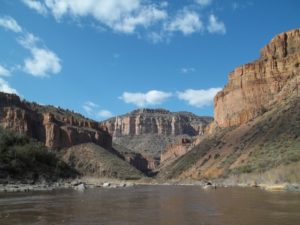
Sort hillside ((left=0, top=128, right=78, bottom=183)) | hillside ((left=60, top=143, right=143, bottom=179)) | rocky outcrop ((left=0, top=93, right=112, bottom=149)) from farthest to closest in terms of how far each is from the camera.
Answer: rocky outcrop ((left=0, top=93, right=112, bottom=149))
hillside ((left=60, top=143, right=143, bottom=179))
hillside ((left=0, top=128, right=78, bottom=183))

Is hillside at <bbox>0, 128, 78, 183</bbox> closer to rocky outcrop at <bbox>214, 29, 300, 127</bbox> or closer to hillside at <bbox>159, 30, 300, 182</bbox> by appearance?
hillside at <bbox>159, 30, 300, 182</bbox>

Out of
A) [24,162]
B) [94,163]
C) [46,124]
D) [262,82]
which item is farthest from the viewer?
[46,124]

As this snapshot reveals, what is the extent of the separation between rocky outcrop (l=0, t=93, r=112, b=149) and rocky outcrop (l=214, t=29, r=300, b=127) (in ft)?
160

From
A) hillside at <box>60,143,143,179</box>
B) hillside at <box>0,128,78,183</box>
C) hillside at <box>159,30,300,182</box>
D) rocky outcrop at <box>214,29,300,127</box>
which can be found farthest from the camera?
rocky outcrop at <box>214,29,300,127</box>

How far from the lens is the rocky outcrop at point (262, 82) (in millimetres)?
123000

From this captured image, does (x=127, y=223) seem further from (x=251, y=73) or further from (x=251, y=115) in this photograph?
(x=251, y=73)

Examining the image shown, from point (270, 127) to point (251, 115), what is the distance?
26.4 meters

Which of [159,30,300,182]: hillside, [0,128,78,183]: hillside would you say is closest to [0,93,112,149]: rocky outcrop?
[159,30,300,182]: hillside

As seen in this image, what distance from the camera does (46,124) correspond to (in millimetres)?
139875

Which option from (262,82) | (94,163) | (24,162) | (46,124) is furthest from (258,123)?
(46,124)

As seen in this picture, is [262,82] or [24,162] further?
[262,82]

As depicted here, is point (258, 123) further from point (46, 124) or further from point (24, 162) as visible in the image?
point (46, 124)

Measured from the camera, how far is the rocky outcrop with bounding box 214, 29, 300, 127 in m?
123

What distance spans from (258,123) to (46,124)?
2818 inches
